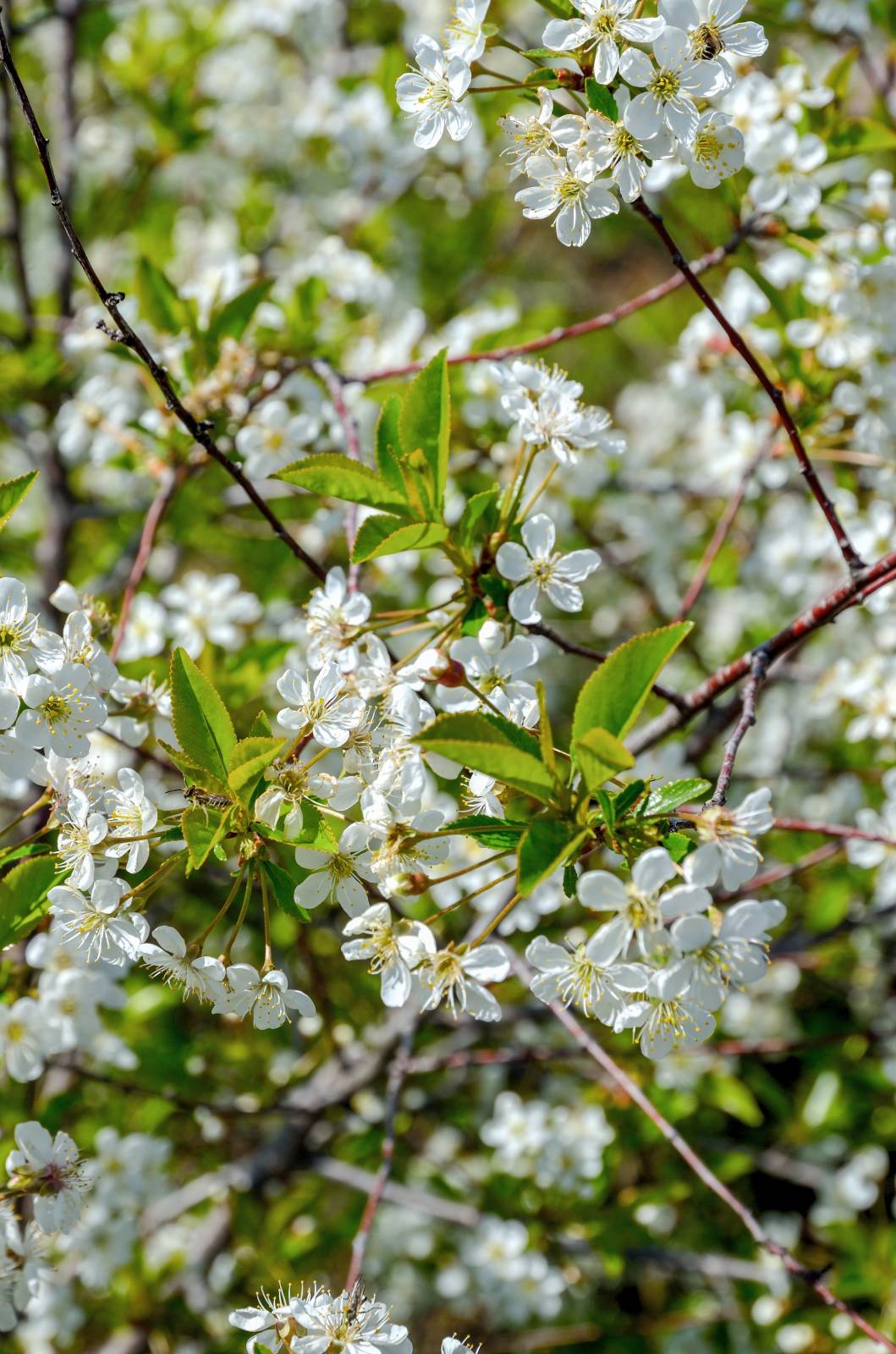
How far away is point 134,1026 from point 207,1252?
1.99 feet

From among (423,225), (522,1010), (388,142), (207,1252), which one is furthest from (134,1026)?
(423,225)

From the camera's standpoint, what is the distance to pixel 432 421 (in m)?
1.26

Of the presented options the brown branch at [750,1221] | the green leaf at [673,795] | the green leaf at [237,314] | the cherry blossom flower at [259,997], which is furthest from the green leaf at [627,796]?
the green leaf at [237,314]

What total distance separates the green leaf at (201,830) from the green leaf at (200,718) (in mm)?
58

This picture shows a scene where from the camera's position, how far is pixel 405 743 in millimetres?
1082

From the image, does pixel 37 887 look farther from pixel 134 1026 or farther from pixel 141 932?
pixel 134 1026

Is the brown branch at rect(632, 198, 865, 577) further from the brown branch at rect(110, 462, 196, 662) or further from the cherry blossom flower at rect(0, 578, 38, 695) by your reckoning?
the brown branch at rect(110, 462, 196, 662)

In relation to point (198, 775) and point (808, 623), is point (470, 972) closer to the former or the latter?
point (198, 775)

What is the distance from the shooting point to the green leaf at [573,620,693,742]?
1.02 meters

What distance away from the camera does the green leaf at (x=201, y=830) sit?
103cm

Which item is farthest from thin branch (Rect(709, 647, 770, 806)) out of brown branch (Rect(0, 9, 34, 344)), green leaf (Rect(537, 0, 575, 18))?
brown branch (Rect(0, 9, 34, 344))

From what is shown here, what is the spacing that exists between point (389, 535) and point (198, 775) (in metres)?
0.34

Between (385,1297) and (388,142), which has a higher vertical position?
(388,142)

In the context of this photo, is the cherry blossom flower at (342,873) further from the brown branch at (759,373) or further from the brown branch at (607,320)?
the brown branch at (607,320)
